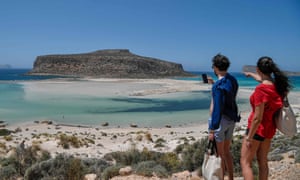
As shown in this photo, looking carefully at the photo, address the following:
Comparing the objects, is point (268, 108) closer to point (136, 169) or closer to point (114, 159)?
point (136, 169)

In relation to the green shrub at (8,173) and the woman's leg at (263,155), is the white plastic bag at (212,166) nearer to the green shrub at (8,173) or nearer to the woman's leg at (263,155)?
the woman's leg at (263,155)

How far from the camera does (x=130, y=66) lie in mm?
94500

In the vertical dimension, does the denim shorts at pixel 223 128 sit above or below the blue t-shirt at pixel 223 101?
below

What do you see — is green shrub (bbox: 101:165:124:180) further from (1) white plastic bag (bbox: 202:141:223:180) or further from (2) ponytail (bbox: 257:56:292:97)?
(2) ponytail (bbox: 257:56:292:97)

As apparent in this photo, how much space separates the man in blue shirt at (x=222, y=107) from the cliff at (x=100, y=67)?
82921 mm

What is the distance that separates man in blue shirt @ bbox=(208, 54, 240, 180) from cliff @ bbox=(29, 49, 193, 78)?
272 ft

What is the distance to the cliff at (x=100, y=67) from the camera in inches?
3578

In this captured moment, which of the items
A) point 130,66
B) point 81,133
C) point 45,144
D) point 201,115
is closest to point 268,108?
point 45,144

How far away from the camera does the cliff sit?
90875 mm

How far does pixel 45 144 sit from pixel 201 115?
14.2m

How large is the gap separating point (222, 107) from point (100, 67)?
3602 inches

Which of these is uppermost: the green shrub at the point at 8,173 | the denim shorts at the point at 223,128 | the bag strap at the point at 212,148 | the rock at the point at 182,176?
the denim shorts at the point at 223,128

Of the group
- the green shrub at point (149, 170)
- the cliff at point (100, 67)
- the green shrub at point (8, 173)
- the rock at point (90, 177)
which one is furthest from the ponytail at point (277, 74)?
the cliff at point (100, 67)

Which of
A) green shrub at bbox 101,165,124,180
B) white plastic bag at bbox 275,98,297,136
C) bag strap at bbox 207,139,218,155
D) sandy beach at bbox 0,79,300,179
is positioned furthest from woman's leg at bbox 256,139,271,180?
sandy beach at bbox 0,79,300,179
